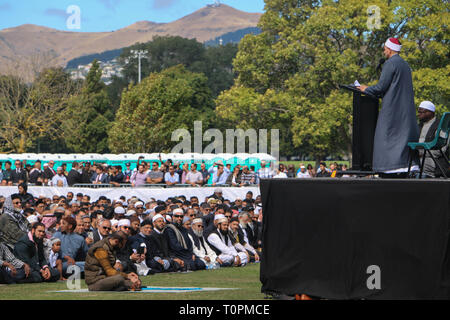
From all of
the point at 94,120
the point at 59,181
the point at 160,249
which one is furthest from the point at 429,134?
the point at 94,120

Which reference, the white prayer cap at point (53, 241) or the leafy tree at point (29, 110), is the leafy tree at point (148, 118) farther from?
the white prayer cap at point (53, 241)

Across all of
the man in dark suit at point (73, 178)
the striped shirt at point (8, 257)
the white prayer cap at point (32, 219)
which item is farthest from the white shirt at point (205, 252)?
the man in dark suit at point (73, 178)

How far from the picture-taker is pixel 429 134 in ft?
29.8

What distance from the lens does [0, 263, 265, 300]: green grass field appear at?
33.8 ft

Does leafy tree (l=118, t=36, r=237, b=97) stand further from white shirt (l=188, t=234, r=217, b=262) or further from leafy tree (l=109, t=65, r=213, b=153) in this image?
white shirt (l=188, t=234, r=217, b=262)

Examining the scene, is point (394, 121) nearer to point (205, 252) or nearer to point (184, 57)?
point (205, 252)

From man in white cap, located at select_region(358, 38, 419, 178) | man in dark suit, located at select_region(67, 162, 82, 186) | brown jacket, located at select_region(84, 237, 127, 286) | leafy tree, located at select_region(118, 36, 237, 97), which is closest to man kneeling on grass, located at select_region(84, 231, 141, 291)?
brown jacket, located at select_region(84, 237, 127, 286)

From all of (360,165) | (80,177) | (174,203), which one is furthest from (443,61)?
(360,165)

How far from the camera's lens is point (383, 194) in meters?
7.62

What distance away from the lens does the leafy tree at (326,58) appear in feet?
150

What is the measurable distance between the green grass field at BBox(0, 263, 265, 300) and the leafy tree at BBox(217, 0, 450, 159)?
30.8 metres
